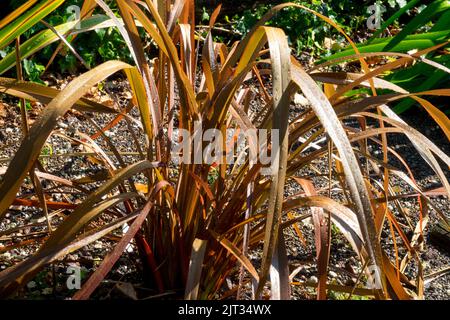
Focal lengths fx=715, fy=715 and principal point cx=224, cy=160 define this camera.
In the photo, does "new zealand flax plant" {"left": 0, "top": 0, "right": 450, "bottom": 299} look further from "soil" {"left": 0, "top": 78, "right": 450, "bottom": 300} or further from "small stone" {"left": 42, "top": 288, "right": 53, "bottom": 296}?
"small stone" {"left": 42, "top": 288, "right": 53, "bottom": 296}

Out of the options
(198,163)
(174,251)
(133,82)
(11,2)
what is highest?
(11,2)

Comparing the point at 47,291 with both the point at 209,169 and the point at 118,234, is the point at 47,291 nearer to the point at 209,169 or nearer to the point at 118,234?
the point at 118,234

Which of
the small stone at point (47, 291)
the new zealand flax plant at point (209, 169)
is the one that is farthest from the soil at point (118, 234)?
the new zealand flax plant at point (209, 169)

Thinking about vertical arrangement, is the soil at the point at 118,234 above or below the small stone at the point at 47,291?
above

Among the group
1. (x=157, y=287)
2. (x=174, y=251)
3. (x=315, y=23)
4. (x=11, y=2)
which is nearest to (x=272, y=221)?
(x=174, y=251)

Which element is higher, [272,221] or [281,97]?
[281,97]

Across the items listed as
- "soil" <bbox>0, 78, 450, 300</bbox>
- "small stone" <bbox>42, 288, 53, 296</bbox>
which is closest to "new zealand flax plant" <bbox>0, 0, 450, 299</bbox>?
"soil" <bbox>0, 78, 450, 300</bbox>

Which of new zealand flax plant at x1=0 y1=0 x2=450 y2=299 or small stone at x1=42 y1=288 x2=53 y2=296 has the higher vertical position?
new zealand flax plant at x1=0 y1=0 x2=450 y2=299

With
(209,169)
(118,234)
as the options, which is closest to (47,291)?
(118,234)

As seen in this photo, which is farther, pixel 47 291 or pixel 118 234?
pixel 118 234

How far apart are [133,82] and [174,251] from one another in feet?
1.29

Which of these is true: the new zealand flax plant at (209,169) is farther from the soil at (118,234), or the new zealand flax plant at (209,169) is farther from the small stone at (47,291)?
the small stone at (47,291)
